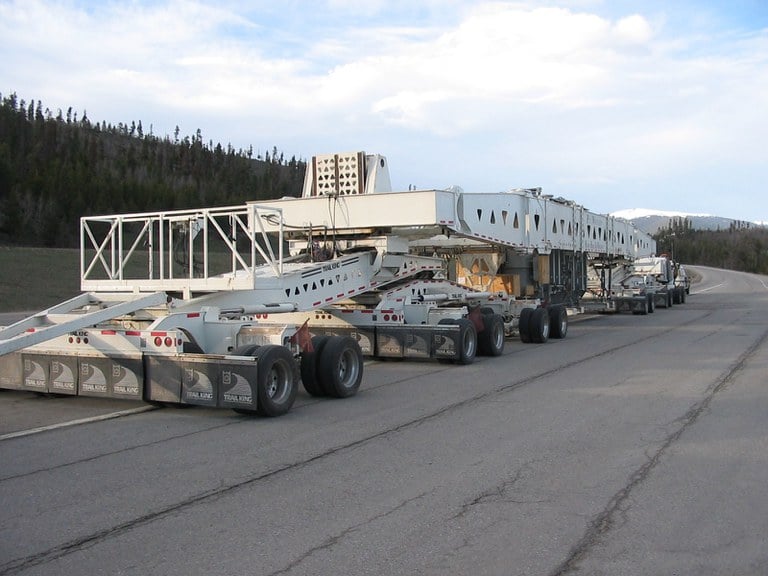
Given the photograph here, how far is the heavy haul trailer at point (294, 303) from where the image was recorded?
367 inches

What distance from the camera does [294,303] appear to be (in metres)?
11.9

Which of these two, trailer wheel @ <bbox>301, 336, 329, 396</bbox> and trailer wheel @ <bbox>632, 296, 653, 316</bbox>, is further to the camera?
trailer wheel @ <bbox>632, 296, 653, 316</bbox>

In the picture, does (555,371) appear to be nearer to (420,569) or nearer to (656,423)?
(656,423)

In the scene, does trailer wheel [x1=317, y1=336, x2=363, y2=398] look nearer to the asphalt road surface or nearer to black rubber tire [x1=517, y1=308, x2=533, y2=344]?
the asphalt road surface

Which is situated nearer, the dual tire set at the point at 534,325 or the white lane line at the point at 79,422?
the white lane line at the point at 79,422

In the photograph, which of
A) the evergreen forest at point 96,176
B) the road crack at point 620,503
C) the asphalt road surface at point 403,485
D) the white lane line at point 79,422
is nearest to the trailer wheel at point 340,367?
the asphalt road surface at point 403,485

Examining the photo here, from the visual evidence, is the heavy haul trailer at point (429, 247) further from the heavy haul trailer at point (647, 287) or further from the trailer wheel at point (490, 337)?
the heavy haul trailer at point (647, 287)

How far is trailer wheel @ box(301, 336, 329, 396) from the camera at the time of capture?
10.5m

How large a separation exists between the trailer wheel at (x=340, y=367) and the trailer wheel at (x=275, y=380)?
867 mm

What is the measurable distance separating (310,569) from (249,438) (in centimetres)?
368

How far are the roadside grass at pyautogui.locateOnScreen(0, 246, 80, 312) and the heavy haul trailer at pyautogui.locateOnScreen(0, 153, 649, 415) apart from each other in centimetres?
2148

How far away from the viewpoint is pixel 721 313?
31.8 m

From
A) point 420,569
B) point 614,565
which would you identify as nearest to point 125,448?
point 420,569

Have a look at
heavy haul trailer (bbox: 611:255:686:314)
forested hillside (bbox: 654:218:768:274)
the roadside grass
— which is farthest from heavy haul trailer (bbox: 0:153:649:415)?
forested hillside (bbox: 654:218:768:274)
